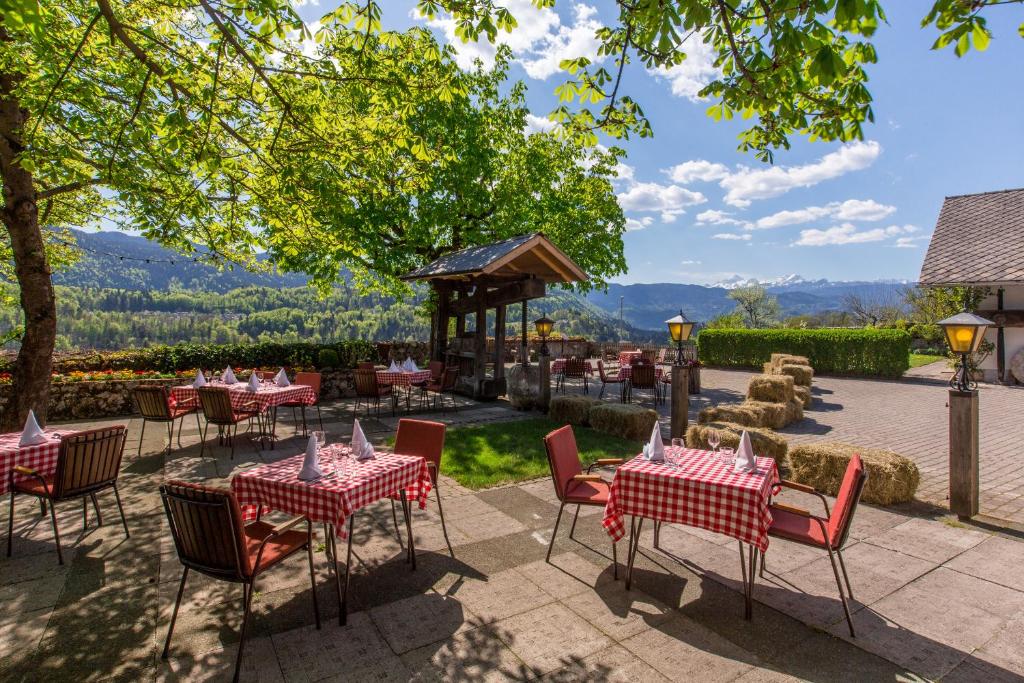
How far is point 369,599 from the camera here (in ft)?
11.9

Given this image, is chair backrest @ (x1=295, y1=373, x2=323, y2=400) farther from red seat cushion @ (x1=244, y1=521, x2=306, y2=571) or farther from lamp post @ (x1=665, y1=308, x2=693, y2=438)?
lamp post @ (x1=665, y1=308, x2=693, y2=438)

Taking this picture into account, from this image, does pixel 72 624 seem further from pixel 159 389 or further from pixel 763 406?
pixel 763 406

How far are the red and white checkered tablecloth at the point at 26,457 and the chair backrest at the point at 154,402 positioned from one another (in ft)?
8.60

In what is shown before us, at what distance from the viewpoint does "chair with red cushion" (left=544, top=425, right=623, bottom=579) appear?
425cm

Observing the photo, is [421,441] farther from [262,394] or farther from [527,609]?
[262,394]

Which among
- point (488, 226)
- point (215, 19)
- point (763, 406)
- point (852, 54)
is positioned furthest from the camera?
point (488, 226)

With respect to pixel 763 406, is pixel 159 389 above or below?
above

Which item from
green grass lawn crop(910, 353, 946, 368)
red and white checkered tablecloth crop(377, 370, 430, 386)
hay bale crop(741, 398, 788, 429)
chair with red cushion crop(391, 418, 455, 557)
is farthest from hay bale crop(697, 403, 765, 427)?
green grass lawn crop(910, 353, 946, 368)

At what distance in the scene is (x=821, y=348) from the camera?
19422mm

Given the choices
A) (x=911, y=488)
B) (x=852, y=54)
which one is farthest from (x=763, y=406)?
(x=852, y=54)

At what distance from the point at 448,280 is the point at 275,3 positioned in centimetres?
1022

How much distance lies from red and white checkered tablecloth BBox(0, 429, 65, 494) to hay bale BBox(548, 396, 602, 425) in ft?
24.6

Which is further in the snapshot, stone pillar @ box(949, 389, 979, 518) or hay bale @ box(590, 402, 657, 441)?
hay bale @ box(590, 402, 657, 441)

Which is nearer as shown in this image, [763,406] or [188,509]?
[188,509]
